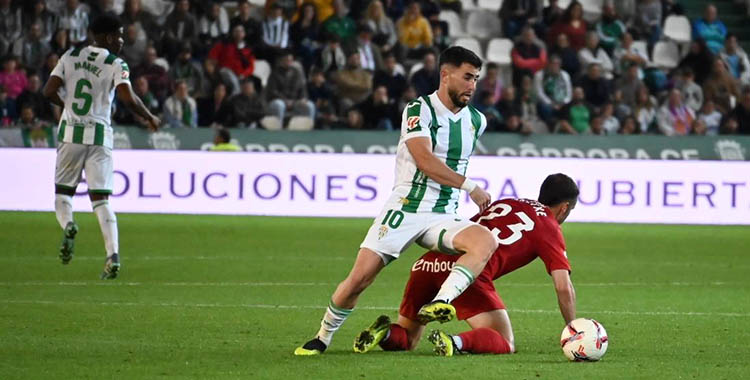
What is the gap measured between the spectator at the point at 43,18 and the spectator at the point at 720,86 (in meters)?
10.8

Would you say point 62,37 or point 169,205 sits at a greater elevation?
point 62,37

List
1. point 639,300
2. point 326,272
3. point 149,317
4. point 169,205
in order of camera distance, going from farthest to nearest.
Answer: point 169,205, point 326,272, point 639,300, point 149,317

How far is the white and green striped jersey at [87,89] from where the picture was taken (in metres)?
11.6

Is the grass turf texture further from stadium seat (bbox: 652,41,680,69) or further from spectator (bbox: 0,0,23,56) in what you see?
stadium seat (bbox: 652,41,680,69)

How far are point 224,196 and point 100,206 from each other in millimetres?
7293

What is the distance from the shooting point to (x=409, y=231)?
7.22 m

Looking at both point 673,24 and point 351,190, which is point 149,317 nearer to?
point 351,190

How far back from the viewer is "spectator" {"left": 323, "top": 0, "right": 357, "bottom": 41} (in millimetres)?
23312

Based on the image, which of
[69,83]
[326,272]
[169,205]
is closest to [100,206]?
[69,83]

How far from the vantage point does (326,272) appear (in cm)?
1269

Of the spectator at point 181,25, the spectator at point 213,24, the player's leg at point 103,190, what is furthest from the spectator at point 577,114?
the player's leg at point 103,190

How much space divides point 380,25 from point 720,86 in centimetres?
580

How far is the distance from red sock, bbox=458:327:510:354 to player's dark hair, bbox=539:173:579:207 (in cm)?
84

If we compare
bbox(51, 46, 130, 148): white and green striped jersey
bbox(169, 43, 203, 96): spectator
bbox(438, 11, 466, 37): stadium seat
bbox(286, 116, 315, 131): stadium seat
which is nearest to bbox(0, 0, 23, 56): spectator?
bbox(169, 43, 203, 96): spectator
